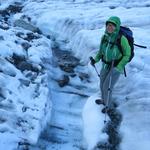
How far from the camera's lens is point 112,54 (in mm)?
9125

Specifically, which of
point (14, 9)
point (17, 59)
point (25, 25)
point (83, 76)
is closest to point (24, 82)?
point (17, 59)

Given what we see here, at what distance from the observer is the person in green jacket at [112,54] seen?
8.79m

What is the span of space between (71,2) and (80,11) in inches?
106

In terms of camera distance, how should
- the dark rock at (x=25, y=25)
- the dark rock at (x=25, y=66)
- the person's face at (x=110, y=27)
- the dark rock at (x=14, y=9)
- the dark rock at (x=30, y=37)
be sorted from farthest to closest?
the dark rock at (x=14, y=9), the dark rock at (x=25, y=25), the dark rock at (x=30, y=37), the dark rock at (x=25, y=66), the person's face at (x=110, y=27)

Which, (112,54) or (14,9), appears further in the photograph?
(14,9)

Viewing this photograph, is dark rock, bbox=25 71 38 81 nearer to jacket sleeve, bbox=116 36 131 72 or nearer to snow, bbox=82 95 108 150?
snow, bbox=82 95 108 150

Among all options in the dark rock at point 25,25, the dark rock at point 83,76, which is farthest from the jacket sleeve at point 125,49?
the dark rock at point 25,25

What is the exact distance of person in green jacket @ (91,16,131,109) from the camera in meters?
8.79

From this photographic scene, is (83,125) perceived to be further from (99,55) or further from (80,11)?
(80,11)

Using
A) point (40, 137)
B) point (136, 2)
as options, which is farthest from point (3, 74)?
point (136, 2)

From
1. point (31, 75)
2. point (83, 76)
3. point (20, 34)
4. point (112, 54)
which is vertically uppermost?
point (112, 54)

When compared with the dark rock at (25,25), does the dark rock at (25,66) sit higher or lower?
higher

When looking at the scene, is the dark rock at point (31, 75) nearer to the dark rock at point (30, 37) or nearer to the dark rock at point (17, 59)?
the dark rock at point (17, 59)

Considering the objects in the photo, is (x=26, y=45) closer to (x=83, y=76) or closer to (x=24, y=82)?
(x=83, y=76)
